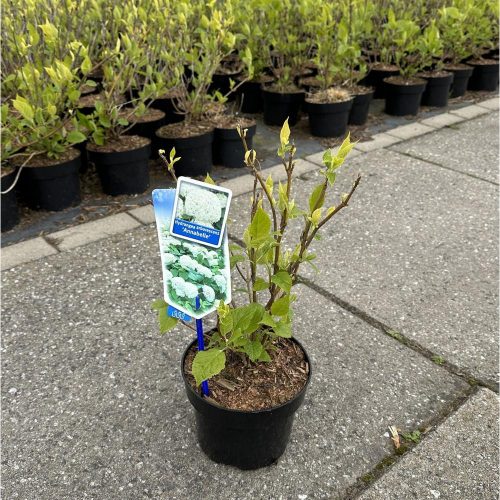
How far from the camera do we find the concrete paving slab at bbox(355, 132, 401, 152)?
464 cm

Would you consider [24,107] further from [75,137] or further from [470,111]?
[470,111]

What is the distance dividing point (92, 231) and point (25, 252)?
0.41 metres

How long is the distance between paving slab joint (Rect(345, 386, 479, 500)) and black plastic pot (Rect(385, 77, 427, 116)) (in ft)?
13.1

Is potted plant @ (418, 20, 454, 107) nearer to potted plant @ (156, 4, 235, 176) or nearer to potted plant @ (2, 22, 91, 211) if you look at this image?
potted plant @ (156, 4, 235, 176)

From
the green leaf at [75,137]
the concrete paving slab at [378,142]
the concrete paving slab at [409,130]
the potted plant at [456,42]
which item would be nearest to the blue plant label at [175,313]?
the green leaf at [75,137]

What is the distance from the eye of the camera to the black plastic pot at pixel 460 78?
5.97 m

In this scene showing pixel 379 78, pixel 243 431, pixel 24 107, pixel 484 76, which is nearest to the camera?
pixel 243 431

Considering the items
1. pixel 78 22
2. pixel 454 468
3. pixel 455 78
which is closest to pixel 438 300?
pixel 454 468

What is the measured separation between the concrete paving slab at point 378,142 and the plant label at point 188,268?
11.2 ft

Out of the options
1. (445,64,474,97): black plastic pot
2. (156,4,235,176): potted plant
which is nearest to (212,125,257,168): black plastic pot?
(156,4,235,176): potted plant

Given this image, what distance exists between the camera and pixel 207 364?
1494mm

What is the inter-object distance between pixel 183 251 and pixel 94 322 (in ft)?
3.80

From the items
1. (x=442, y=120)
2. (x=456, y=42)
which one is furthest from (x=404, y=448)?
(x=456, y=42)

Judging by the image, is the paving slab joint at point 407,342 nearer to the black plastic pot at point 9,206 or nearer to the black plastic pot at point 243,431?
the black plastic pot at point 243,431
